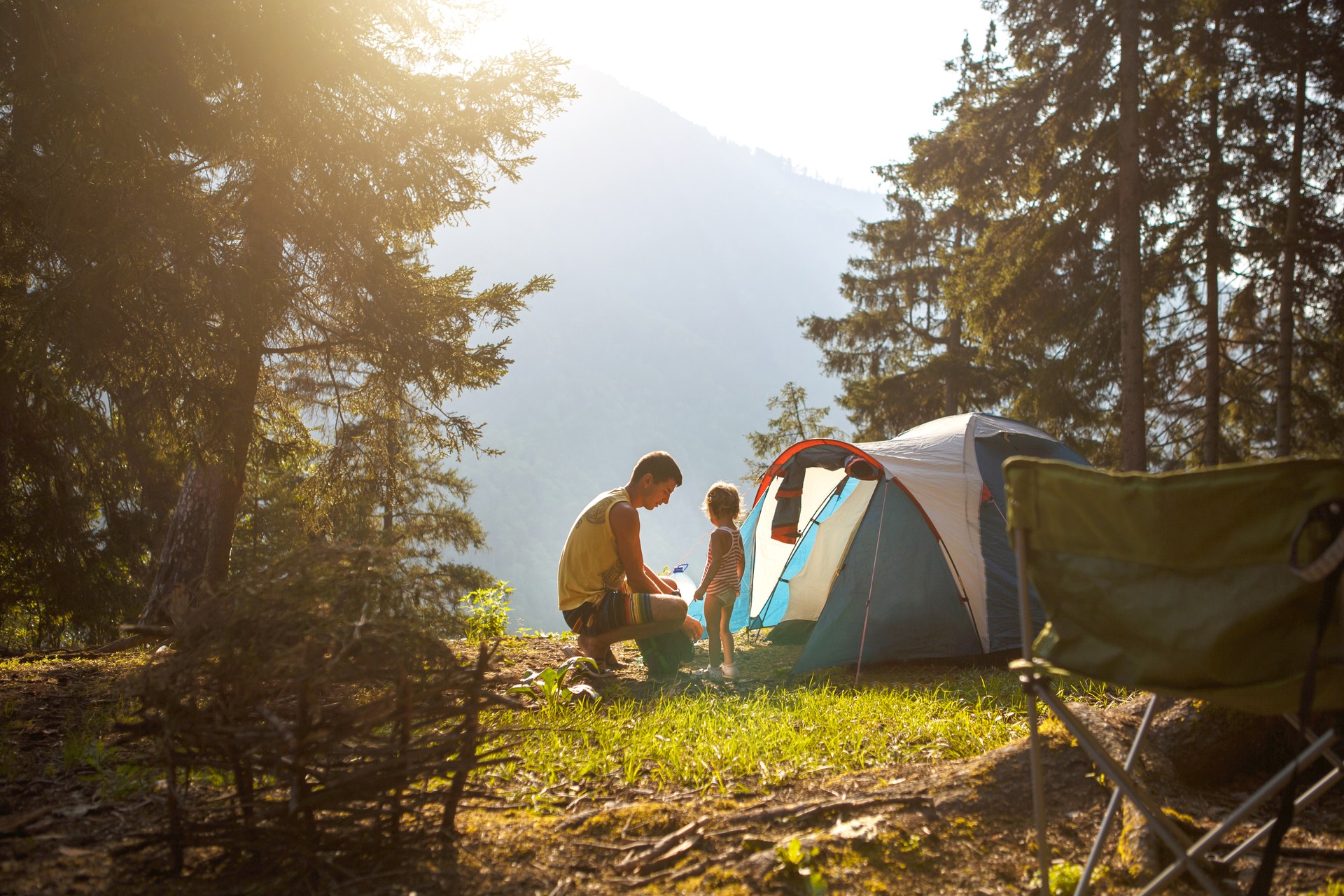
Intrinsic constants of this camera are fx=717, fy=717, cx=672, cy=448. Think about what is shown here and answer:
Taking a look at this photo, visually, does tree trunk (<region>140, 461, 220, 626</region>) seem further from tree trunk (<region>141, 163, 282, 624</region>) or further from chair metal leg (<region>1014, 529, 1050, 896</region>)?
chair metal leg (<region>1014, 529, 1050, 896</region>)

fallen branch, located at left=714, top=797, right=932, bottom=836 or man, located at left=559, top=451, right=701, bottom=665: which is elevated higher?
man, located at left=559, top=451, right=701, bottom=665

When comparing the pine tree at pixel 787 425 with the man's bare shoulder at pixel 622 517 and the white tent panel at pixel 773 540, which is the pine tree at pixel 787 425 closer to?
the white tent panel at pixel 773 540

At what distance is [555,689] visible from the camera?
365 centimetres

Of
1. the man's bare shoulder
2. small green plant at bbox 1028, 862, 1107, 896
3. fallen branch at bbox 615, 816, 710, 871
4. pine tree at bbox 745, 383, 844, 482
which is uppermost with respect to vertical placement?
pine tree at bbox 745, 383, 844, 482

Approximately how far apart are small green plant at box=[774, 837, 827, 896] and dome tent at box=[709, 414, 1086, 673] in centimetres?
306

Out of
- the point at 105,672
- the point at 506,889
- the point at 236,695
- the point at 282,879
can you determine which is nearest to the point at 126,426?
the point at 105,672

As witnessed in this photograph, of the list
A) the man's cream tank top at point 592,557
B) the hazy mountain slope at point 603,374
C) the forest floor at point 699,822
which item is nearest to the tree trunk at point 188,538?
the forest floor at point 699,822

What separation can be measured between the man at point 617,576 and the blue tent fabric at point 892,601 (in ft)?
3.61

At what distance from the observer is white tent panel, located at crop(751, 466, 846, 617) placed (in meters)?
6.81

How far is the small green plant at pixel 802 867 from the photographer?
1812 millimetres

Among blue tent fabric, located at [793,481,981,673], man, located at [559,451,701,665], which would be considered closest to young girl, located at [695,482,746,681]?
→ man, located at [559,451,701,665]

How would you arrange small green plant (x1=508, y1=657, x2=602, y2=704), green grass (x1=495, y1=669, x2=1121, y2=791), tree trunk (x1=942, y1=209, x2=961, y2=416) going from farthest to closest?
tree trunk (x1=942, y1=209, x2=961, y2=416) → small green plant (x1=508, y1=657, x2=602, y2=704) → green grass (x1=495, y1=669, x2=1121, y2=791)

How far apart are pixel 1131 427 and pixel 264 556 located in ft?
51.6

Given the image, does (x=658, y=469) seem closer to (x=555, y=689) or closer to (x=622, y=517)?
(x=622, y=517)
